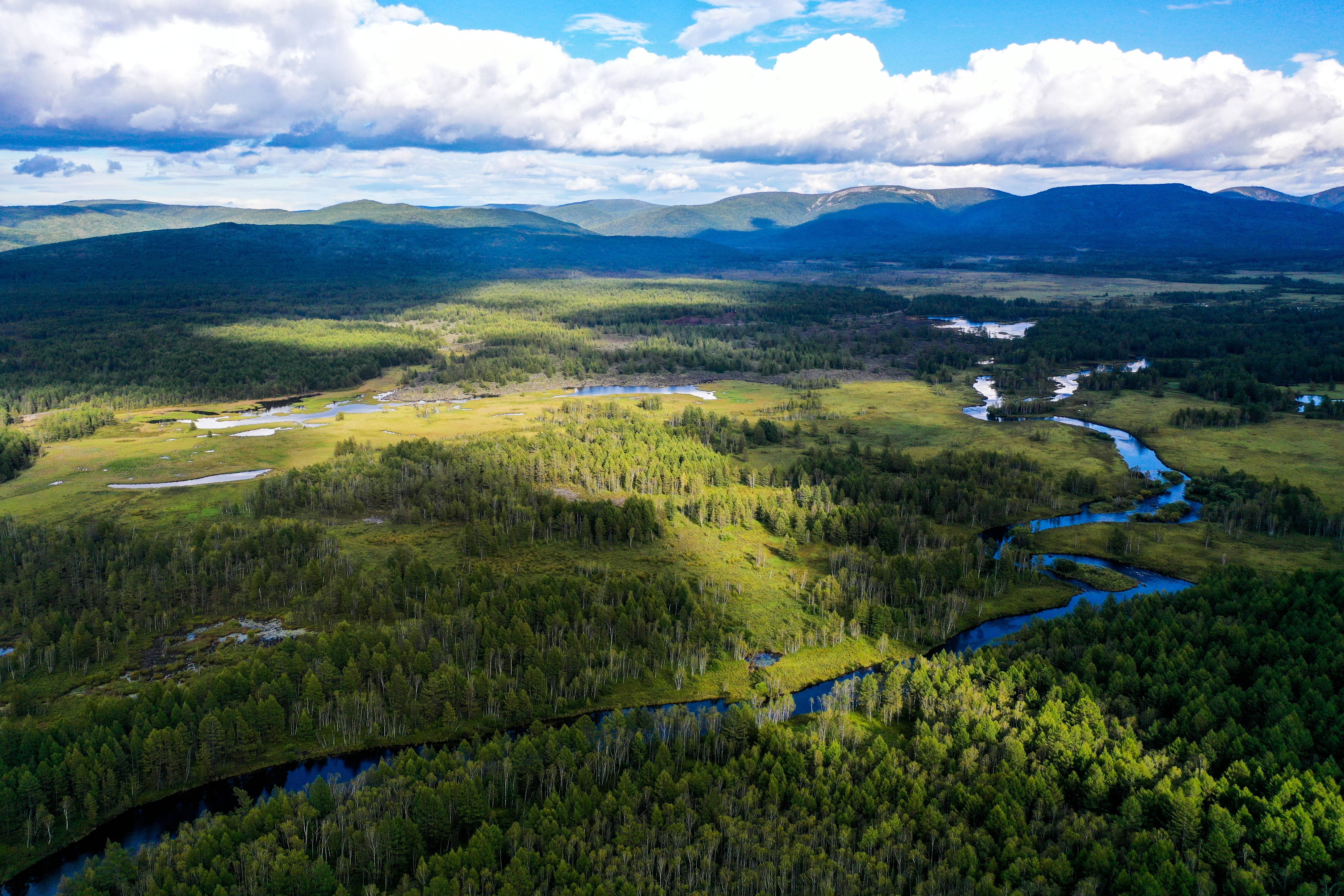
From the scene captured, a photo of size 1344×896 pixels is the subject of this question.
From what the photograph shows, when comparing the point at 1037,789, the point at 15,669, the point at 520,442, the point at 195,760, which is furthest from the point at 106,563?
the point at 1037,789

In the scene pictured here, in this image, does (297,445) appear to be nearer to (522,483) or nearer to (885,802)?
(522,483)

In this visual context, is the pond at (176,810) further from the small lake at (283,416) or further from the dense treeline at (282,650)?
the small lake at (283,416)

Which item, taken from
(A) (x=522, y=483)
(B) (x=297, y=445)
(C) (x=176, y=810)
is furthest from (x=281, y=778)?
(B) (x=297, y=445)

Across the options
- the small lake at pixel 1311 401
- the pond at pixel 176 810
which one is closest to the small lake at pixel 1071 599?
the pond at pixel 176 810

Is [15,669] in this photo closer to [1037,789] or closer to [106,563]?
[106,563]

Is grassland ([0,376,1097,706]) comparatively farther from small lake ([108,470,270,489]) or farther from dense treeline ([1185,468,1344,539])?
dense treeline ([1185,468,1344,539])

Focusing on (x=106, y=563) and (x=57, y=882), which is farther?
(x=106, y=563)
